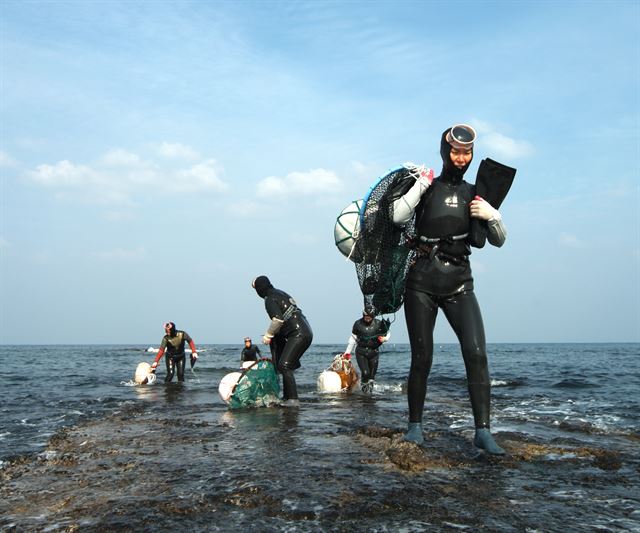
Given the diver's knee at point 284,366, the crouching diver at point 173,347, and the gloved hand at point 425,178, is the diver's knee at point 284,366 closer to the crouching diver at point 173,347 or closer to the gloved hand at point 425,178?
the gloved hand at point 425,178

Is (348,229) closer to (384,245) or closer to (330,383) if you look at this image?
(384,245)

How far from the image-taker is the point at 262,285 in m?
9.71

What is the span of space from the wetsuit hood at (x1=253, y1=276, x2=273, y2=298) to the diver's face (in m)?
5.21

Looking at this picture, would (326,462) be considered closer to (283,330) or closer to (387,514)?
(387,514)

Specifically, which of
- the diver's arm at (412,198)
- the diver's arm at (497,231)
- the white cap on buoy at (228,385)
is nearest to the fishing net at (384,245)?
the diver's arm at (412,198)

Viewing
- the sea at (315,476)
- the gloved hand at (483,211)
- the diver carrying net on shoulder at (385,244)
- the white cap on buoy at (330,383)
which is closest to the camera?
the sea at (315,476)

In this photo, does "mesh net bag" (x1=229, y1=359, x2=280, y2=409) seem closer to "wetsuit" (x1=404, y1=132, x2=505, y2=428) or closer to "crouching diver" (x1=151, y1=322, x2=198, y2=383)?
"wetsuit" (x1=404, y1=132, x2=505, y2=428)

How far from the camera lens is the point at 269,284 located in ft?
32.1

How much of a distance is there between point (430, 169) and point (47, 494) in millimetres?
4237

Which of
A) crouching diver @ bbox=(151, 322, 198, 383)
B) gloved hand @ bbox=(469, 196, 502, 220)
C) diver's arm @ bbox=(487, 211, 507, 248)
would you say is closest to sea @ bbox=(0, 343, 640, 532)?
diver's arm @ bbox=(487, 211, 507, 248)

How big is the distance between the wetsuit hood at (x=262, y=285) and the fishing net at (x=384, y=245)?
12.3 feet

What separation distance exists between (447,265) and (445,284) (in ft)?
0.60

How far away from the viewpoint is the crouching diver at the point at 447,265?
16.7 ft

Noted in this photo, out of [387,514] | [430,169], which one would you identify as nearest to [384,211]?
[430,169]
